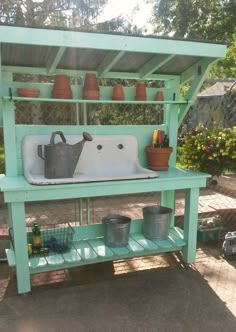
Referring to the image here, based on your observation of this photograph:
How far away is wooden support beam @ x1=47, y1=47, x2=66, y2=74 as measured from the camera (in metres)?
2.14

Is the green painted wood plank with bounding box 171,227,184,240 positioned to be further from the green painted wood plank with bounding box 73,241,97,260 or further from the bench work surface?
the green painted wood plank with bounding box 73,241,97,260

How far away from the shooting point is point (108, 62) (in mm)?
2445

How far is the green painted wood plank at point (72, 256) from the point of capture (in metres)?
2.32

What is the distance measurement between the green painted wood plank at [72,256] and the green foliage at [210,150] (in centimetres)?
155

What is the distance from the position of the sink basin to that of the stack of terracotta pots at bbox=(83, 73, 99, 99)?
1.17 ft

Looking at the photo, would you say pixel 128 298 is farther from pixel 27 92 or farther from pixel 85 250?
pixel 27 92

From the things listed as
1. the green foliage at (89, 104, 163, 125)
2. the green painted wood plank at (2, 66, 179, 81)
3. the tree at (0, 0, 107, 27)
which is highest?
the tree at (0, 0, 107, 27)

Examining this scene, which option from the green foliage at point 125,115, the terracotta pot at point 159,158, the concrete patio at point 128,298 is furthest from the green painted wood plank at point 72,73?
the concrete patio at point 128,298

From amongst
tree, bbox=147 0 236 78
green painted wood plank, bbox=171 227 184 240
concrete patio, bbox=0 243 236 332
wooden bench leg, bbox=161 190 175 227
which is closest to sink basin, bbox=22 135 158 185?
wooden bench leg, bbox=161 190 175 227

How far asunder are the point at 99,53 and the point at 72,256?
5.29 ft

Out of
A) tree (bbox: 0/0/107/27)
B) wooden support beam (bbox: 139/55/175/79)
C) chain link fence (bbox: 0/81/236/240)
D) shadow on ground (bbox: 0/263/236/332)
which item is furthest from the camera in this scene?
tree (bbox: 0/0/107/27)

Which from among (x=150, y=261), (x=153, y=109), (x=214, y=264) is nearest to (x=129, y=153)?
(x=150, y=261)

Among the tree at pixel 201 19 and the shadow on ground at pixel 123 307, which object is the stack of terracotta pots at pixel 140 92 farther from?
the tree at pixel 201 19

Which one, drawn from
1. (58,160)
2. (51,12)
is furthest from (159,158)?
Result: (51,12)
